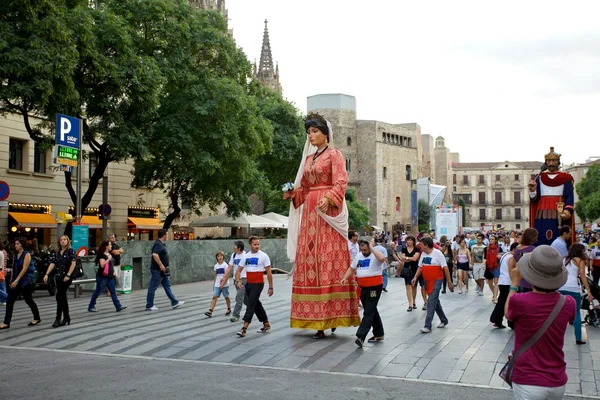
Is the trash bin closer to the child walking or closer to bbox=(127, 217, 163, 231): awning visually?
the child walking

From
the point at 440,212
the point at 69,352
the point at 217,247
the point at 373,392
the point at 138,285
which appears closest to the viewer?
the point at 373,392

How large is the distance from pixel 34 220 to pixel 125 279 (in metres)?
10.8

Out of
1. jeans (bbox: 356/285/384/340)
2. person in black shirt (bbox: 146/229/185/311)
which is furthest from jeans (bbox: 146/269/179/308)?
jeans (bbox: 356/285/384/340)

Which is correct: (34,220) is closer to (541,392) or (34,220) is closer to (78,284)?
(78,284)

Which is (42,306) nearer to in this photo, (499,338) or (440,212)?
(499,338)

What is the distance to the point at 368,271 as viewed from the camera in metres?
9.59

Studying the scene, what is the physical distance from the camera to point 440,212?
3272 centimetres

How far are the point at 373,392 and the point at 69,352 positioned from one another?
15.3 ft

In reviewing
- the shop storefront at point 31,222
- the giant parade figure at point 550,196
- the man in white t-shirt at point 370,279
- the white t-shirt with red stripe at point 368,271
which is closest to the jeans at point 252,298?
the man in white t-shirt at point 370,279

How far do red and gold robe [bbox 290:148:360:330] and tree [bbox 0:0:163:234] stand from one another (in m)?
10.6

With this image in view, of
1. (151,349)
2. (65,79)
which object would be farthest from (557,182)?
(65,79)

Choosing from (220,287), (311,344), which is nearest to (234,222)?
(220,287)

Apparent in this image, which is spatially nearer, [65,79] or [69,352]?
[69,352]

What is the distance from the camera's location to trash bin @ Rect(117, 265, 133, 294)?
18.6 meters
